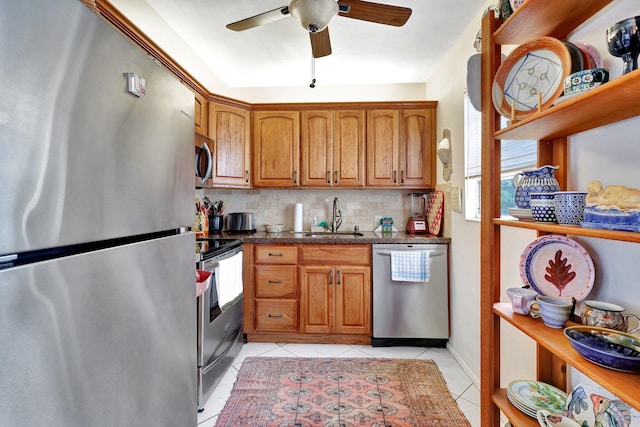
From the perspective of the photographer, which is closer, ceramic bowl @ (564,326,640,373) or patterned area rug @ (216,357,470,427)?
ceramic bowl @ (564,326,640,373)

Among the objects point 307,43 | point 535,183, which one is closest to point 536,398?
point 535,183

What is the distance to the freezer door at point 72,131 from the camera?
1.42ft

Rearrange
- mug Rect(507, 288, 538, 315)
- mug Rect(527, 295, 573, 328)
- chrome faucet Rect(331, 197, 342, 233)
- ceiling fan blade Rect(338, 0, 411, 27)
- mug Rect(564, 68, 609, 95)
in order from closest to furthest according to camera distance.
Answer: mug Rect(564, 68, 609, 95) < mug Rect(527, 295, 573, 328) < mug Rect(507, 288, 538, 315) < ceiling fan blade Rect(338, 0, 411, 27) < chrome faucet Rect(331, 197, 342, 233)

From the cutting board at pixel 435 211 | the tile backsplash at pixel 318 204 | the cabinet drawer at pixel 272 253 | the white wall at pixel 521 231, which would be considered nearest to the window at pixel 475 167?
the white wall at pixel 521 231

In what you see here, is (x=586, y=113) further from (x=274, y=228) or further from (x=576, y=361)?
(x=274, y=228)

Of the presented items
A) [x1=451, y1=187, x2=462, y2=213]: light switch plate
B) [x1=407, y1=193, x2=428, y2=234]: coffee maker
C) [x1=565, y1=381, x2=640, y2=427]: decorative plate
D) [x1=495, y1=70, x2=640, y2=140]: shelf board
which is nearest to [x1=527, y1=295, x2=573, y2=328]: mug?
[x1=565, y1=381, x2=640, y2=427]: decorative plate

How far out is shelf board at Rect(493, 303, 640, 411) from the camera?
2.45 feet

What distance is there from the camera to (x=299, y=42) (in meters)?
2.58

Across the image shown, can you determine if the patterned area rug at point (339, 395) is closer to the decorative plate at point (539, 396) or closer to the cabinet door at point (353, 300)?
the cabinet door at point (353, 300)

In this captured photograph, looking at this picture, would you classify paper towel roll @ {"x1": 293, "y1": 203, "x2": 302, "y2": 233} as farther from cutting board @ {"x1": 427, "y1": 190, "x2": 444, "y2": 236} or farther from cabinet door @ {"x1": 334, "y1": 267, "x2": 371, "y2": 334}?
cutting board @ {"x1": 427, "y1": 190, "x2": 444, "y2": 236}

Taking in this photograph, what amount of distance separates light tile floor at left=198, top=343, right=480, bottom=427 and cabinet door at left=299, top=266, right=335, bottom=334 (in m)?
0.18

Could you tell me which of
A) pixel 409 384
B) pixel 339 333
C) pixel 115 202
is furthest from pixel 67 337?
pixel 339 333

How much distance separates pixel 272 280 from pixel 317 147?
4.59ft

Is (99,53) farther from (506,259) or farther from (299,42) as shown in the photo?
(299,42)
